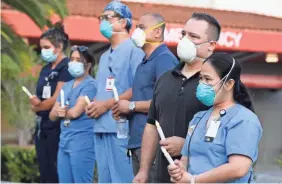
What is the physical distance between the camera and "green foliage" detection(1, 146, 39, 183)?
10.9m

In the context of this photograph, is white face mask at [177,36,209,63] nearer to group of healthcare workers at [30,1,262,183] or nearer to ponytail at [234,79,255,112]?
group of healthcare workers at [30,1,262,183]

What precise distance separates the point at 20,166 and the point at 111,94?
17.6 feet

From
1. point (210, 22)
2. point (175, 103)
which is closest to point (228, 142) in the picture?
point (175, 103)

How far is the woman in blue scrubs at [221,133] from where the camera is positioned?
12.6ft

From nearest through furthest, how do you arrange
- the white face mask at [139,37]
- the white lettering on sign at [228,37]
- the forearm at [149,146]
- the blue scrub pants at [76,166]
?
the forearm at [149,146]
the white face mask at [139,37]
the blue scrub pants at [76,166]
the white lettering on sign at [228,37]

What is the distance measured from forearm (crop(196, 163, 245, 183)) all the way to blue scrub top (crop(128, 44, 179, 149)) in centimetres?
154

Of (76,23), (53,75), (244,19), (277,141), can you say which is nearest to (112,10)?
(53,75)

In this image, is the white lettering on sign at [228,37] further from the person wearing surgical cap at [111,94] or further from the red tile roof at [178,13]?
the person wearing surgical cap at [111,94]

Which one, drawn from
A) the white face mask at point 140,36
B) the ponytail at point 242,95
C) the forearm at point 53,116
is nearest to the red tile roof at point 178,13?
the forearm at point 53,116

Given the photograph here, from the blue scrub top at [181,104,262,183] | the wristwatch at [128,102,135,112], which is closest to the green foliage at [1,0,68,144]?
the wristwatch at [128,102,135,112]

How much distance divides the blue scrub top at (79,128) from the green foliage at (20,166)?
12.2 feet

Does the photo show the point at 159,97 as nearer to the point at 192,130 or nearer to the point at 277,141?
the point at 192,130

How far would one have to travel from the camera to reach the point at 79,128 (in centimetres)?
709

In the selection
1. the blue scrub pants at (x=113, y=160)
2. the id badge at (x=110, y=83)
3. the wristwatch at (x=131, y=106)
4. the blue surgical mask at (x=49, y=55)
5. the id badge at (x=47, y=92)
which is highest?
the blue surgical mask at (x=49, y=55)
